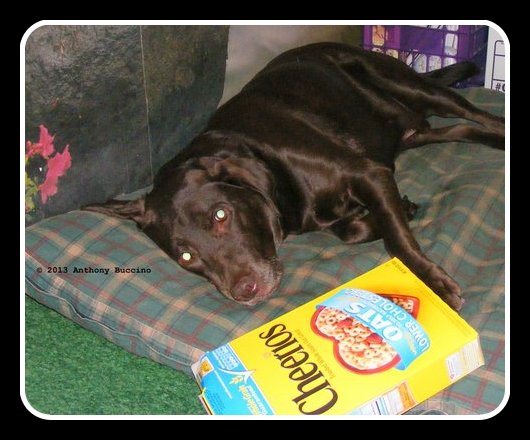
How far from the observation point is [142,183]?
9.07 ft

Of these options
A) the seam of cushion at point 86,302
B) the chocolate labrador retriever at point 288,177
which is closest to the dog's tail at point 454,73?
the chocolate labrador retriever at point 288,177

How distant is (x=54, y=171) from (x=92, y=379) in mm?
742

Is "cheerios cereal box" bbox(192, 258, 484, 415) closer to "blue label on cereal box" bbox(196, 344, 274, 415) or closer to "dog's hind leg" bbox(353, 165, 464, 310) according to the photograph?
"blue label on cereal box" bbox(196, 344, 274, 415)

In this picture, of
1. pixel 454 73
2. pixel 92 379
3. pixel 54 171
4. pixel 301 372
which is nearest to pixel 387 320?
pixel 301 372

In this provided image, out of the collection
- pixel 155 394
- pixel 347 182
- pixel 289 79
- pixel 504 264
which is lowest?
pixel 155 394

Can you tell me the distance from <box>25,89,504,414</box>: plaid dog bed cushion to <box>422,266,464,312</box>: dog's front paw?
0.04 meters

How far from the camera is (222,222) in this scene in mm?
2219

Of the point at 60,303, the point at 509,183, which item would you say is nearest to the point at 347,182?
the point at 509,183

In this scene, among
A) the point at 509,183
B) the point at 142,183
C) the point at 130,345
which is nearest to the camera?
the point at 509,183

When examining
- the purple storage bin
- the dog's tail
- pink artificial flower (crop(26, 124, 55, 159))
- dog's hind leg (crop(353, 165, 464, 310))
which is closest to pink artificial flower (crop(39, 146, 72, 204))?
pink artificial flower (crop(26, 124, 55, 159))

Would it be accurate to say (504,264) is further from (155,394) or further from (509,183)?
(155,394)

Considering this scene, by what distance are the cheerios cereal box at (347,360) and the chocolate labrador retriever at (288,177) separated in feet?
0.75

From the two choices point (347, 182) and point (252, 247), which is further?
point (347, 182)

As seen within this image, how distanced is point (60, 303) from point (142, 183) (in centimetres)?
65
